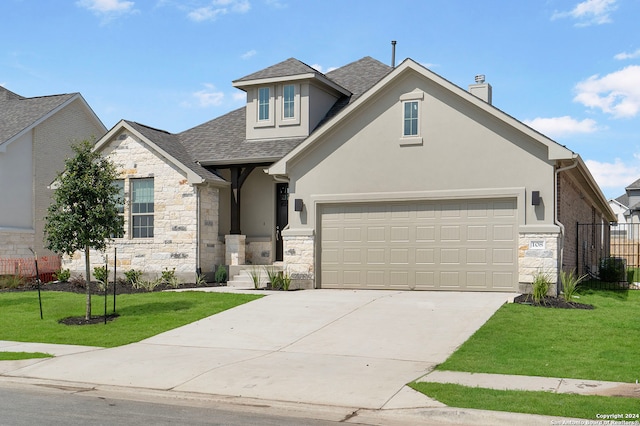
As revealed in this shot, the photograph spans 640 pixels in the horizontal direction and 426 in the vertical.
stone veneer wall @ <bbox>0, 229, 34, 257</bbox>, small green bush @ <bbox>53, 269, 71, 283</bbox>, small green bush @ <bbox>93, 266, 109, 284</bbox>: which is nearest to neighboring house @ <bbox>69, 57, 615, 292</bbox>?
small green bush @ <bbox>53, 269, 71, 283</bbox>

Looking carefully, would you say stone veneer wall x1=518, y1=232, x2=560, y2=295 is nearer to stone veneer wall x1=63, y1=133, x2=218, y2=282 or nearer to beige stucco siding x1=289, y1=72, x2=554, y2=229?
beige stucco siding x1=289, y1=72, x2=554, y2=229

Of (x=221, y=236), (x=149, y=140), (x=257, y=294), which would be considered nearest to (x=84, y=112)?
(x=149, y=140)

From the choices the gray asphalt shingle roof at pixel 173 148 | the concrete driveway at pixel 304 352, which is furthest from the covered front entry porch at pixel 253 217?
the concrete driveway at pixel 304 352

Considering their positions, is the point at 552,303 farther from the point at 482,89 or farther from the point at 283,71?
the point at 283,71

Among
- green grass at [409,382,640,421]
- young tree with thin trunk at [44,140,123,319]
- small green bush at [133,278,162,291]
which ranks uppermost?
A: young tree with thin trunk at [44,140,123,319]

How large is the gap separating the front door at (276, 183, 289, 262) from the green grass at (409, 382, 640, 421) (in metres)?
14.6

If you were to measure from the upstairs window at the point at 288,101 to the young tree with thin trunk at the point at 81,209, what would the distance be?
874cm

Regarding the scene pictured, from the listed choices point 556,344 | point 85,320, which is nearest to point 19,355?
point 85,320

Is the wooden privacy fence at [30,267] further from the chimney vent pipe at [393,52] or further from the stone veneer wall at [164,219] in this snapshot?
the chimney vent pipe at [393,52]

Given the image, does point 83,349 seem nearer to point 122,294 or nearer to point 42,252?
point 122,294

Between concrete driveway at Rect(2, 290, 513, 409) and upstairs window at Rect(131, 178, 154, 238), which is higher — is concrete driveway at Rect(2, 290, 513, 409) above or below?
below

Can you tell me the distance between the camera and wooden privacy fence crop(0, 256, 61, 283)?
25.4 m

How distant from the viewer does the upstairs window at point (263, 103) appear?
24.0 metres

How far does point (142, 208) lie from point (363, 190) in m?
8.25
